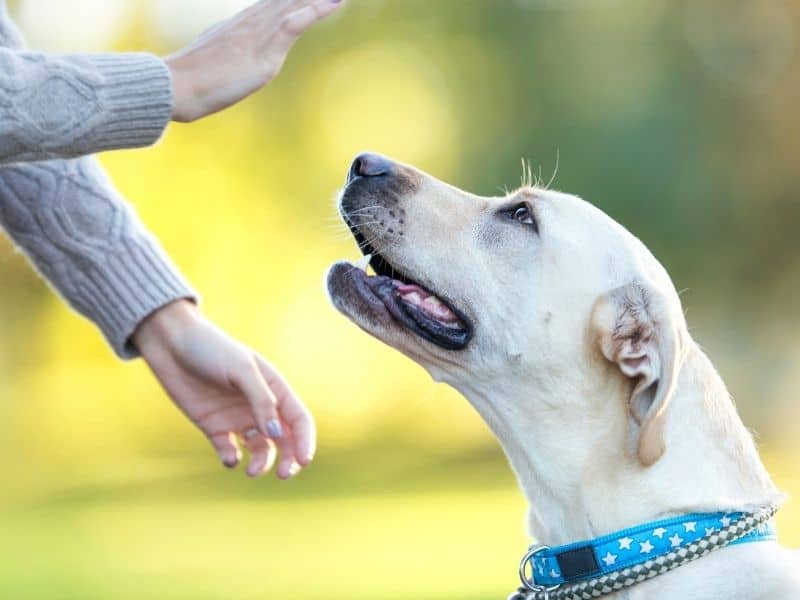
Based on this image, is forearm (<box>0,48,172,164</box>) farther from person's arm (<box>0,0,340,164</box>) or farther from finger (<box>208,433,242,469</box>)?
finger (<box>208,433,242,469</box>)

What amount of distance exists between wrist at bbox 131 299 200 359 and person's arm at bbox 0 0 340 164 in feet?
2.36

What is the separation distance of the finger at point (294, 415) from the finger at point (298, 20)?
955 mm

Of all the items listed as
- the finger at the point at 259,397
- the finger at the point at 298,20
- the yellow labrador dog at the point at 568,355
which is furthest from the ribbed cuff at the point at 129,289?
the finger at the point at 298,20

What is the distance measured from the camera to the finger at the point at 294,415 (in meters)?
3.56

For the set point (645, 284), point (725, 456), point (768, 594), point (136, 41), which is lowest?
point (768, 594)

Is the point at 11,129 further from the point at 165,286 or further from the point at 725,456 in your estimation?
the point at 725,456

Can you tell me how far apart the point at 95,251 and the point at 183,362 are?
1.25ft

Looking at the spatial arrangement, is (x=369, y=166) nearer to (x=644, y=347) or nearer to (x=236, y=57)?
(x=236, y=57)

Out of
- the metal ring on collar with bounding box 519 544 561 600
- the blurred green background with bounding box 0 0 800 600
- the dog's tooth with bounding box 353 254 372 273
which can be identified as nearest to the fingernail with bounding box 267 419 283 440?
the dog's tooth with bounding box 353 254 372 273

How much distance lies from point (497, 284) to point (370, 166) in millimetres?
444

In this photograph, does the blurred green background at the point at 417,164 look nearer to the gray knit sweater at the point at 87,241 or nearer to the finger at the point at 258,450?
the finger at the point at 258,450

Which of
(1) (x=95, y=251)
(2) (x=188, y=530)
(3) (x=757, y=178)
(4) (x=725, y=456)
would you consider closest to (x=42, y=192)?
(1) (x=95, y=251)

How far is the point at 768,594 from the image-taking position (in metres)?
2.96

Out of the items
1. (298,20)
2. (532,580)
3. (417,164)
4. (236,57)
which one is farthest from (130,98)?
(417,164)
